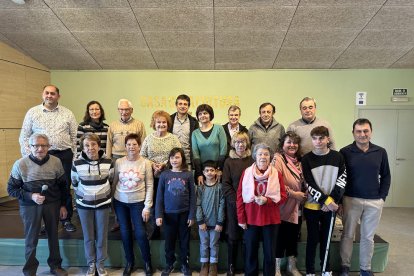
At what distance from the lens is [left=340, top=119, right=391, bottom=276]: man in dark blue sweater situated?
243 cm

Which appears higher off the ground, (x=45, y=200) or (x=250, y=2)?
(x=250, y=2)

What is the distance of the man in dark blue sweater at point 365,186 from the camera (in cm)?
243

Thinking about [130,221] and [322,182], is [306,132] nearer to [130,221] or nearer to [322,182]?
[322,182]

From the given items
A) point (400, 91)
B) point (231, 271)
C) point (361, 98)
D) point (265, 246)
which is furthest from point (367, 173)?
point (400, 91)


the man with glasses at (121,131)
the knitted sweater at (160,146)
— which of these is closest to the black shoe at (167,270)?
the knitted sweater at (160,146)

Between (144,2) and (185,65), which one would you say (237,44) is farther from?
(144,2)

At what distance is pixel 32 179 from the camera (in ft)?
8.03

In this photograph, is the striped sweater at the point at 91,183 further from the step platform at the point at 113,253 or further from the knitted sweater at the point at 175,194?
the step platform at the point at 113,253

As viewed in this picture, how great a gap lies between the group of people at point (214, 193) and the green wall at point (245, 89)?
2483mm

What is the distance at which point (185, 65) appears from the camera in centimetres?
496

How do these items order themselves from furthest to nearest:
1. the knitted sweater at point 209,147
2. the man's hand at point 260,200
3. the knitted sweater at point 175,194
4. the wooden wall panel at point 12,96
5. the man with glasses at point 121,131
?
the wooden wall panel at point 12,96, the man with glasses at point 121,131, the knitted sweater at point 209,147, the knitted sweater at point 175,194, the man's hand at point 260,200

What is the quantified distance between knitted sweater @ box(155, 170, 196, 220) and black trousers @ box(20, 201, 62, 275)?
95 cm

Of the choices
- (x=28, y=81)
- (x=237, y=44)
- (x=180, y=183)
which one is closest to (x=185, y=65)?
(x=237, y=44)

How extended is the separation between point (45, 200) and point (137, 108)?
294cm
